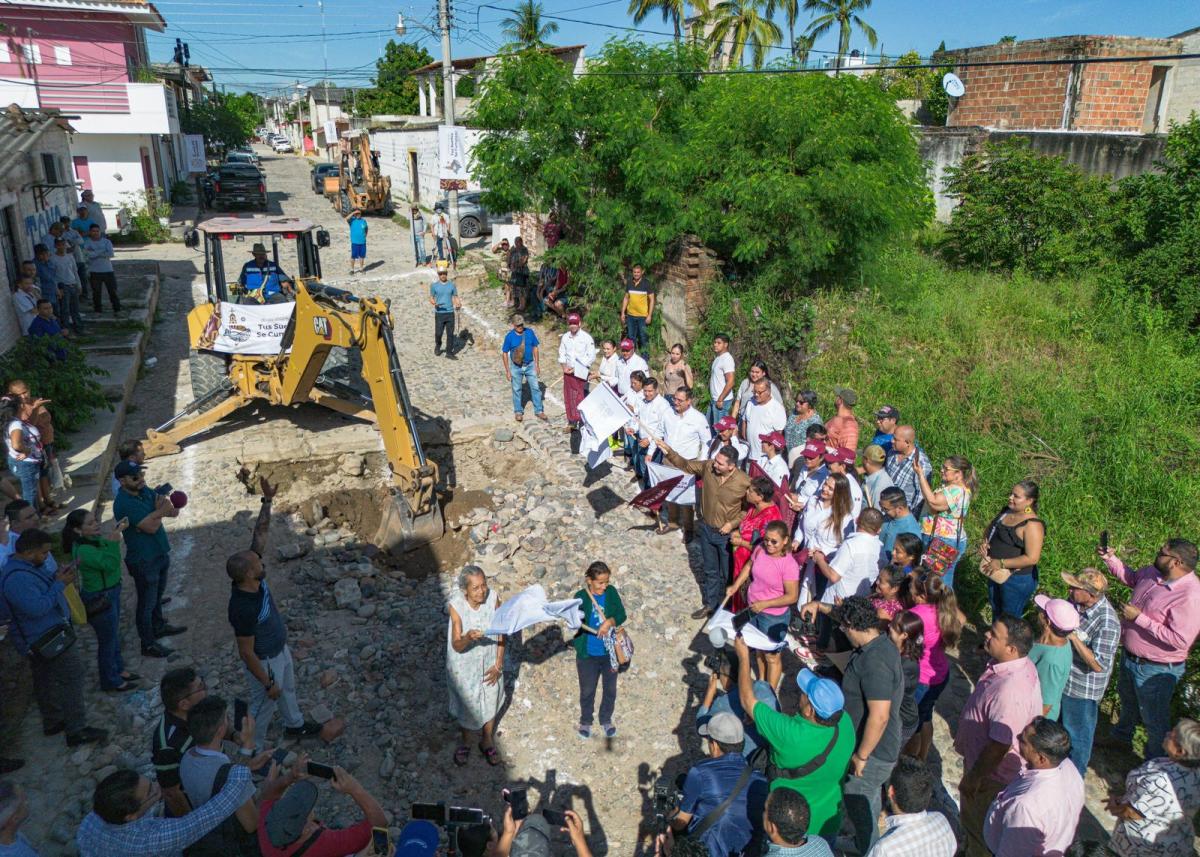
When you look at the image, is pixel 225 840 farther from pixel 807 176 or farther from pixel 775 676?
pixel 807 176

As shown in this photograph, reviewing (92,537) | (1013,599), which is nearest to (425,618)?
(92,537)

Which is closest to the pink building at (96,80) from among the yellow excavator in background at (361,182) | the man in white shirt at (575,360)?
the yellow excavator in background at (361,182)

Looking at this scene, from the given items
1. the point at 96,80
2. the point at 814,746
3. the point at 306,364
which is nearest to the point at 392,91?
the point at 96,80

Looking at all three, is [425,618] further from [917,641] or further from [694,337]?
[694,337]

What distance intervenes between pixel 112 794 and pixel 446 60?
20471 mm

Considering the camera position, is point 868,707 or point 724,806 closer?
point 724,806

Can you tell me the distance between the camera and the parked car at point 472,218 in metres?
23.1

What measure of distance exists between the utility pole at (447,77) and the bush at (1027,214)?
40.8 feet

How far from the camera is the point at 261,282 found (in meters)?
10.7

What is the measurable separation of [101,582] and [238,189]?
28665 millimetres

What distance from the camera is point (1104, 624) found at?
4941mm

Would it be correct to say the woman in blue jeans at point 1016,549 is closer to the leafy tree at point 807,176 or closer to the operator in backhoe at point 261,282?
the leafy tree at point 807,176

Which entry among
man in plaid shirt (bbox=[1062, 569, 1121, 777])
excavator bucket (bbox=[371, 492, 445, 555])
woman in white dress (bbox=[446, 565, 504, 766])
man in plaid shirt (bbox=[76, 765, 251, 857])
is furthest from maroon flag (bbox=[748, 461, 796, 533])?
man in plaid shirt (bbox=[76, 765, 251, 857])

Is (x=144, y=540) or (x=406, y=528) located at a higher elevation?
(x=144, y=540)
